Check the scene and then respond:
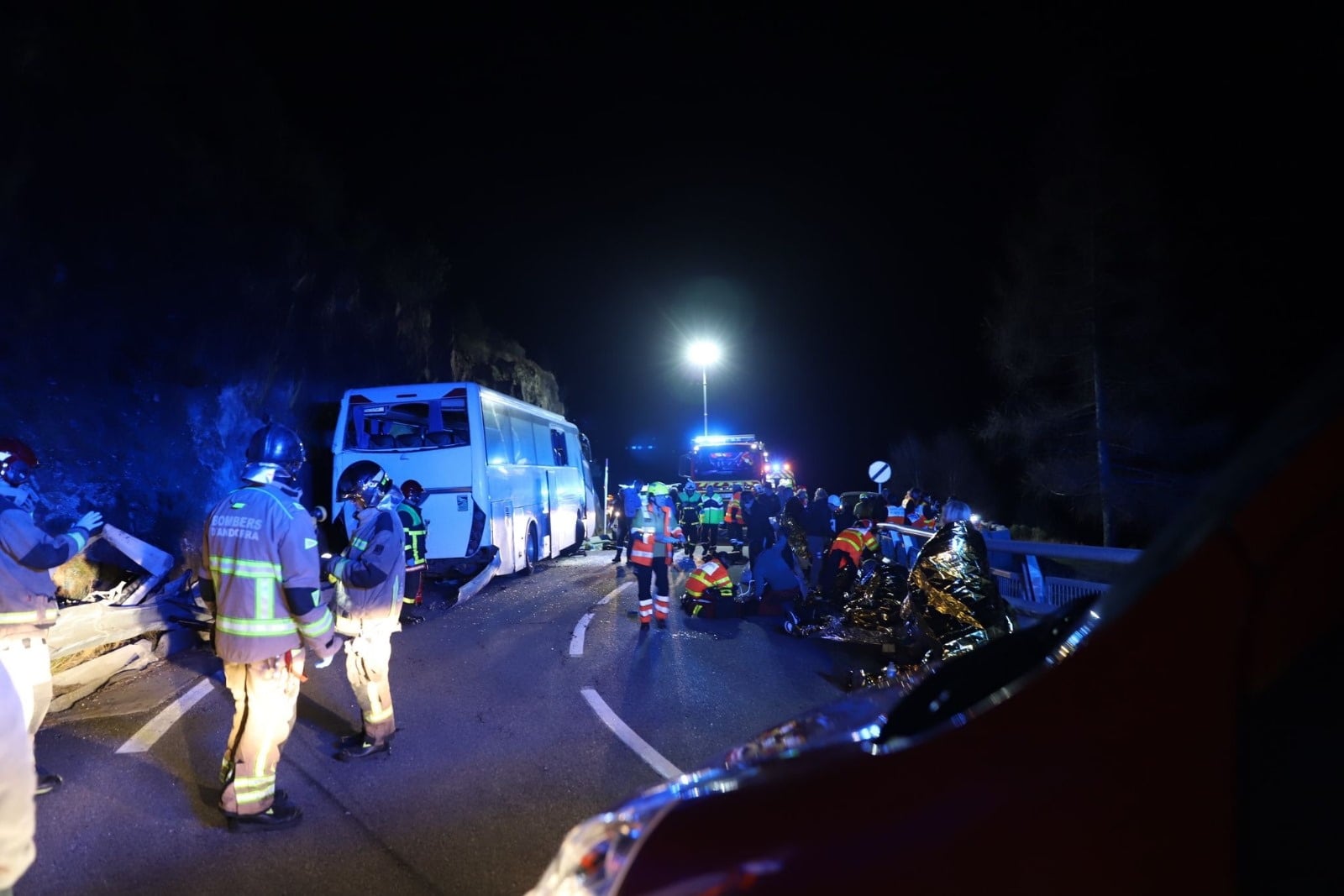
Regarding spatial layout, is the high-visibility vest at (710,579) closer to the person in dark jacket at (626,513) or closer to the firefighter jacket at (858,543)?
the firefighter jacket at (858,543)

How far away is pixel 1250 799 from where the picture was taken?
114 centimetres

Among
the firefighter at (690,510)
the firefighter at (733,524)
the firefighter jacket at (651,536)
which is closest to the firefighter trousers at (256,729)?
the firefighter jacket at (651,536)

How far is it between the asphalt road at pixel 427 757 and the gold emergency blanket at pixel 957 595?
1.37m

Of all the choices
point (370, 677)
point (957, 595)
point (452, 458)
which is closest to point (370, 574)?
point (370, 677)

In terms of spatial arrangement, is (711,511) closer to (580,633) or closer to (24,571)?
(580,633)

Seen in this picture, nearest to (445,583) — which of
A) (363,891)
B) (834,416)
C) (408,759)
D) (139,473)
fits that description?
(139,473)

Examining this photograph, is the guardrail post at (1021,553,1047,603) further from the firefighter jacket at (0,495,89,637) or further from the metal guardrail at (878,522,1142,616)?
the firefighter jacket at (0,495,89,637)

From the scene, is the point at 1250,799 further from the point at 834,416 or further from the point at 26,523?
the point at 834,416

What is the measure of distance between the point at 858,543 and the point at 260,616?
7005mm

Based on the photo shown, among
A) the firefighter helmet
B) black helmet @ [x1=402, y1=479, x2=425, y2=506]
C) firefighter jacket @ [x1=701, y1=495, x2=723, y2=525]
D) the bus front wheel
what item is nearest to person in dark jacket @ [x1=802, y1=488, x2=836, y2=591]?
firefighter jacket @ [x1=701, y1=495, x2=723, y2=525]

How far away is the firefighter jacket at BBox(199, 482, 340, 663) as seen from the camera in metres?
4.09

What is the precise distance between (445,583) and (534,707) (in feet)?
22.2

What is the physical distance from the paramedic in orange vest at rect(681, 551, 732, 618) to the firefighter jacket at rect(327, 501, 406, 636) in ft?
19.5

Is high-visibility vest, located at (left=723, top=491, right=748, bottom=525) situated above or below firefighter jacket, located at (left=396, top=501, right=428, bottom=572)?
below
